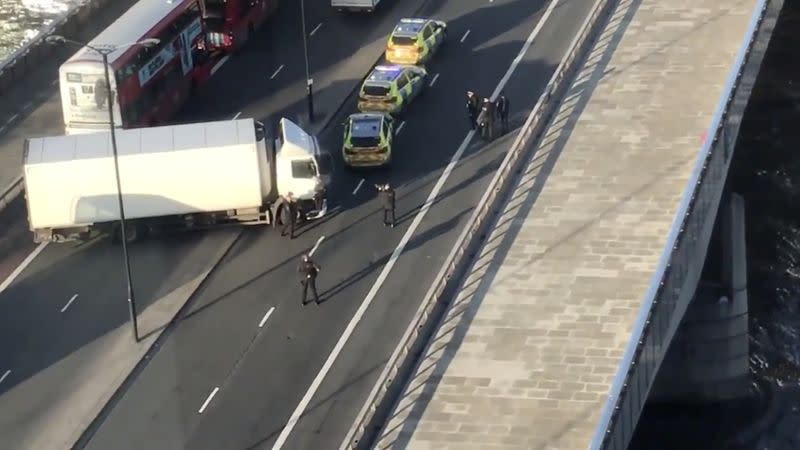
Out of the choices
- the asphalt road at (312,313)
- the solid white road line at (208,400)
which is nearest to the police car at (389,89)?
the asphalt road at (312,313)

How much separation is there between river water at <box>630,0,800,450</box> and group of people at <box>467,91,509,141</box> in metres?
10.4

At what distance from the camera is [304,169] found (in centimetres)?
5028

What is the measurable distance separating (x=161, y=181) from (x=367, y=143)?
23.5 ft

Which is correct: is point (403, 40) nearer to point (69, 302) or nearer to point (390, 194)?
point (390, 194)

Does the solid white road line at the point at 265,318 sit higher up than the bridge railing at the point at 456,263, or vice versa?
the bridge railing at the point at 456,263

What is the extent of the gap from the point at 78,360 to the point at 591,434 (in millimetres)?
15075

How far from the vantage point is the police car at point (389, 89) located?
184 ft

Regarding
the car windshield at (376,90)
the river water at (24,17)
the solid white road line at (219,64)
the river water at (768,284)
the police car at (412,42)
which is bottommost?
the river water at (768,284)

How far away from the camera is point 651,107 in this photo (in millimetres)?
52250

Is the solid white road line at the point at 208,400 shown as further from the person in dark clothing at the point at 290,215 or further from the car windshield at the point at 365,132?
the car windshield at the point at 365,132

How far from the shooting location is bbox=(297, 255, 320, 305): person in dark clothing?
1764 inches

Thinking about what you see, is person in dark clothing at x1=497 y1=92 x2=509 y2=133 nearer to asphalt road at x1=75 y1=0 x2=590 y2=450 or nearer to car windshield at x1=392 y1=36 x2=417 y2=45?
asphalt road at x1=75 y1=0 x2=590 y2=450

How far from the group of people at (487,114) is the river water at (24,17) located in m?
34.6

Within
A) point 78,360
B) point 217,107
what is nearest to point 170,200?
point 78,360
